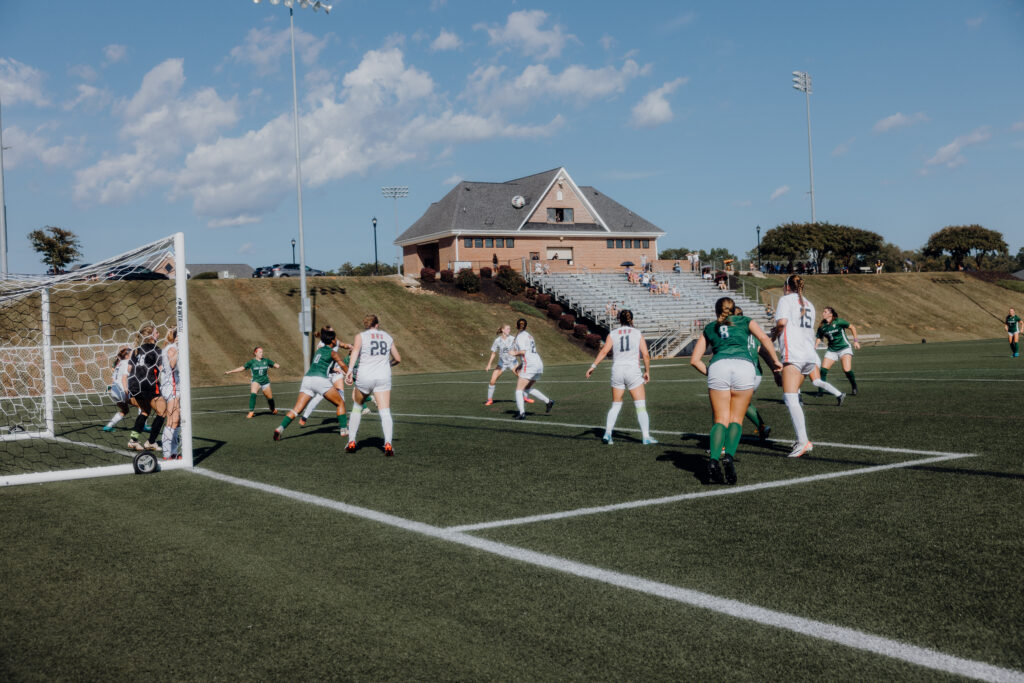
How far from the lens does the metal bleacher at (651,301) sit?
43750mm

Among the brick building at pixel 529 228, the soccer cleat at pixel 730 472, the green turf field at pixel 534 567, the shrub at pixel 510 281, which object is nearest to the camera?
the green turf field at pixel 534 567

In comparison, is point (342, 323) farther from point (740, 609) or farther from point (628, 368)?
point (740, 609)

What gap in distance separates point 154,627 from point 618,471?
222 inches

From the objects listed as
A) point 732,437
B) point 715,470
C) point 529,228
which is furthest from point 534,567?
point 529,228

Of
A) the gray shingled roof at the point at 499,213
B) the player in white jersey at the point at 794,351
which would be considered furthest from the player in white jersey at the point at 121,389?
the gray shingled roof at the point at 499,213

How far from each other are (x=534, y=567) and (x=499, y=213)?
5733 centimetres

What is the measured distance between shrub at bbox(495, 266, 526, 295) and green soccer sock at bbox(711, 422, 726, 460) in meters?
42.4

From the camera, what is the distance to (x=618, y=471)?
903cm

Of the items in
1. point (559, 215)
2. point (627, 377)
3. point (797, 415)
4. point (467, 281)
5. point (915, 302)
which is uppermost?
point (559, 215)

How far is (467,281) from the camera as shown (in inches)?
1944

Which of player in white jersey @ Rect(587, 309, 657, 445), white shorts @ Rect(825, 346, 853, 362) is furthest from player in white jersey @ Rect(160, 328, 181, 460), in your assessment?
white shorts @ Rect(825, 346, 853, 362)

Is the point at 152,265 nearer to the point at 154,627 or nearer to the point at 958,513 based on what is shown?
the point at 154,627

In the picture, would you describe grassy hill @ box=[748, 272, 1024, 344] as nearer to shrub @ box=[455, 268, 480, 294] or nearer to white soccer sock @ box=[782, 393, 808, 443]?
shrub @ box=[455, 268, 480, 294]

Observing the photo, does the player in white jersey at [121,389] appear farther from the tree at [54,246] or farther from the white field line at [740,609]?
the tree at [54,246]
